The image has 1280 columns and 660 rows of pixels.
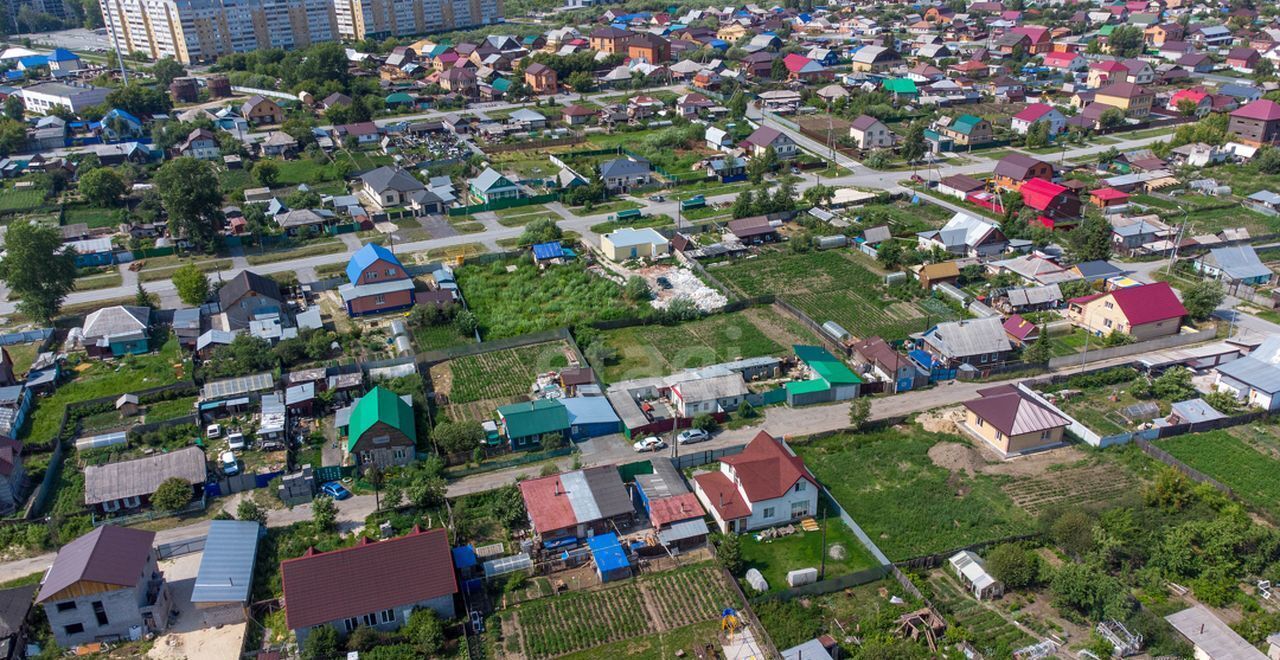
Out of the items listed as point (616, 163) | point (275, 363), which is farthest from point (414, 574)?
point (616, 163)

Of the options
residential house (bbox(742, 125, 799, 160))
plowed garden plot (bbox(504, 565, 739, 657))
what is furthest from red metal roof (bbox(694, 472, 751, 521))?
residential house (bbox(742, 125, 799, 160))

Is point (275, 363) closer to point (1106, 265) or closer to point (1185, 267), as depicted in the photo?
point (1106, 265)

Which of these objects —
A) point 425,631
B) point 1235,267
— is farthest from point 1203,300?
point 425,631

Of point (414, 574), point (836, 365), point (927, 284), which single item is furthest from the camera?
point (927, 284)

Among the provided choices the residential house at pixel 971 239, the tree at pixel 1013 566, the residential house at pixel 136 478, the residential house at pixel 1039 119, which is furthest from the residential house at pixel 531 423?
the residential house at pixel 1039 119

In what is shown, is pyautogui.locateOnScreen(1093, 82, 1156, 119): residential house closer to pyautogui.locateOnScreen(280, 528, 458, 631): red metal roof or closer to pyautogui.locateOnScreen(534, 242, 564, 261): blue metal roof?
pyautogui.locateOnScreen(534, 242, 564, 261): blue metal roof

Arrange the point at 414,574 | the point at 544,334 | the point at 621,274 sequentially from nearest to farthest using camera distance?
the point at 414,574 < the point at 544,334 < the point at 621,274

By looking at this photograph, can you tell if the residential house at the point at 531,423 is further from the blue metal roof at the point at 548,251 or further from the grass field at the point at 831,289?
the blue metal roof at the point at 548,251
